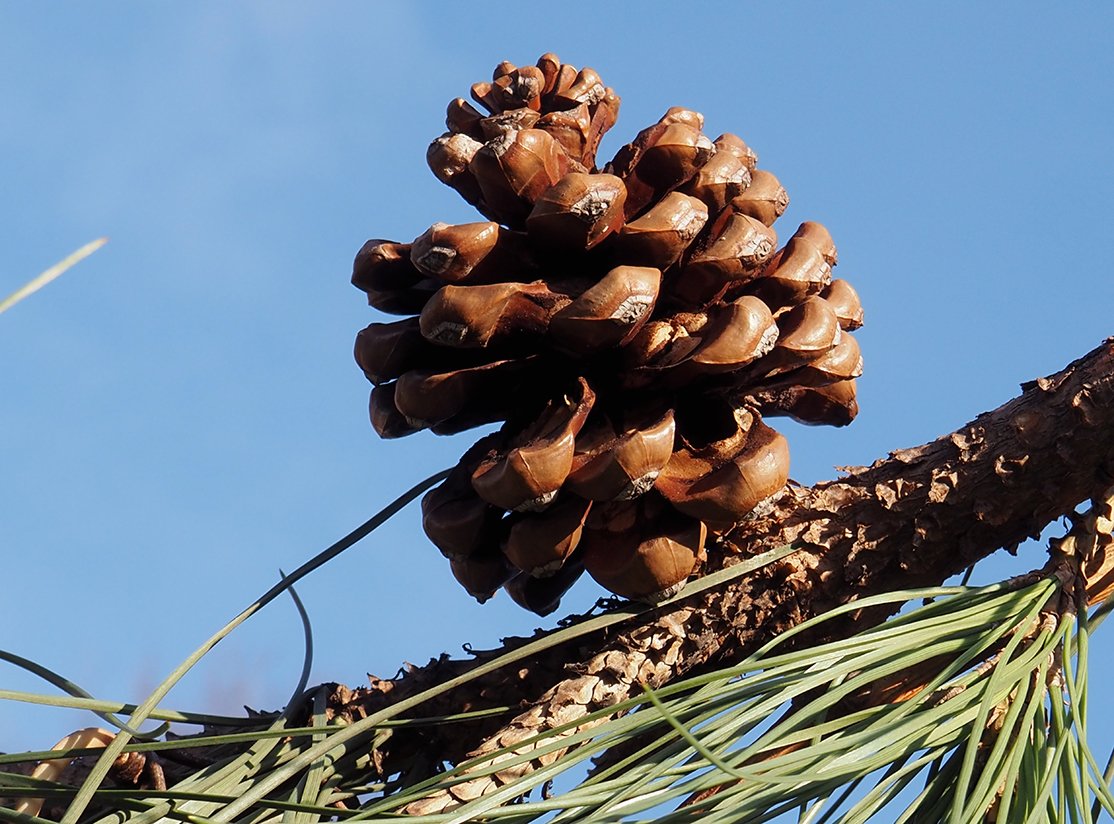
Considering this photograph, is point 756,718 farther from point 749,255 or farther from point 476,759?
point 749,255

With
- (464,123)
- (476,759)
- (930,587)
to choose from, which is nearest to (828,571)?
(930,587)

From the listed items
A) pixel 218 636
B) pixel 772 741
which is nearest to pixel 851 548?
pixel 772 741

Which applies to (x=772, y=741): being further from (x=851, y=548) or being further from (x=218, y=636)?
(x=218, y=636)

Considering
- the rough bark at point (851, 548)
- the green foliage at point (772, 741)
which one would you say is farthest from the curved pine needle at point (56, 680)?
the rough bark at point (851, 548)

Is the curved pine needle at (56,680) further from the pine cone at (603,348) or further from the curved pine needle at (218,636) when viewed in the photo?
the pine cone at (603,348)

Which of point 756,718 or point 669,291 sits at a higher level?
point 669,291
